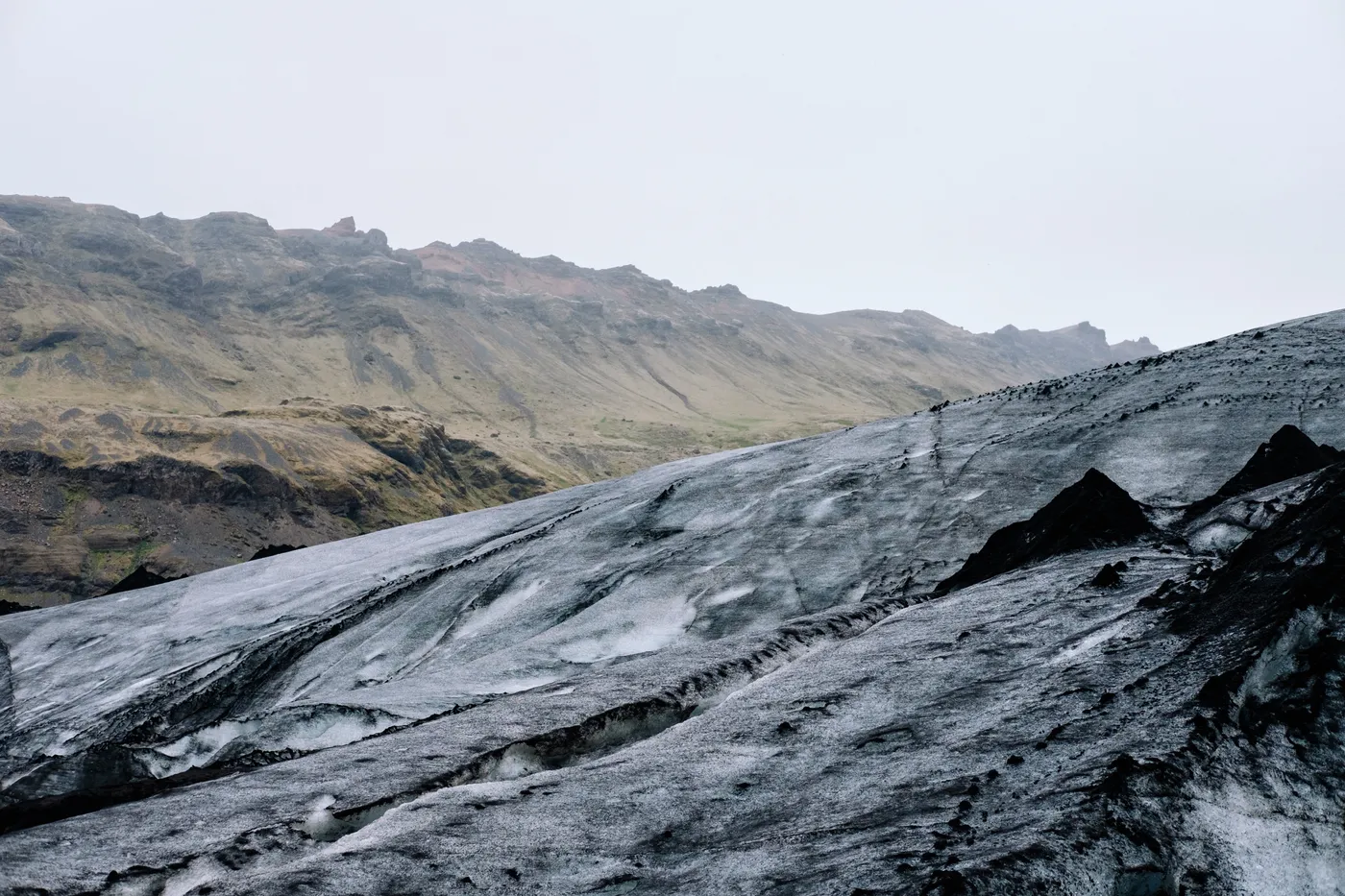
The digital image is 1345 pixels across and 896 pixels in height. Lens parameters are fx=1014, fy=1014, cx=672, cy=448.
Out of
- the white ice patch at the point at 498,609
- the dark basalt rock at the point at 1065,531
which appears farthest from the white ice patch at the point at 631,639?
the dark basalt rock at the point at 1065,531

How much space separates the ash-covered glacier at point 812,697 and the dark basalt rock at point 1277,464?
8 cm

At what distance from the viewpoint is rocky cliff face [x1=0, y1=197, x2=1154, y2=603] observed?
8012 cm

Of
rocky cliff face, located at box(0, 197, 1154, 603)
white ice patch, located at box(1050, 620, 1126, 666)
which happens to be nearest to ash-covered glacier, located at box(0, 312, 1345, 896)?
white ice patch, located at box(1050, 620, 1126, 666)

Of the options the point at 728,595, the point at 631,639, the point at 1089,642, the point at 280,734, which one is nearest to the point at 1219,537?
the point at 1089,642

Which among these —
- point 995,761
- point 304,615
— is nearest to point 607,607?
point 304,615

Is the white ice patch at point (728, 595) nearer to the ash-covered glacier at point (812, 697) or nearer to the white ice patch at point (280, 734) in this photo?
the ash-covered glacier at point (812, 697)

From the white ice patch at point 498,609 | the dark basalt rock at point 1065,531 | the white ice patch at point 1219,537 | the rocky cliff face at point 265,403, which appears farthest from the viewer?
the rocky cliff face at point 265,403

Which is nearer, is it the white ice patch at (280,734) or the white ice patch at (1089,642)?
the white ice patch at (1089,642)

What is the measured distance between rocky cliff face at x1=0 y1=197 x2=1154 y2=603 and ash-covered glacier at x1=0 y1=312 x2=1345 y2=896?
5807cm

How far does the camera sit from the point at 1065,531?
16578mm

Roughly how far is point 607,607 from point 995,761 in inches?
483

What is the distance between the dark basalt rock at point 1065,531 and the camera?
53.4 feet

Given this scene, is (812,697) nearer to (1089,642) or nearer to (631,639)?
(1089,642)

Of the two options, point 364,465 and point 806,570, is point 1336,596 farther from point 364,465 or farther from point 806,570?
point 364,465
